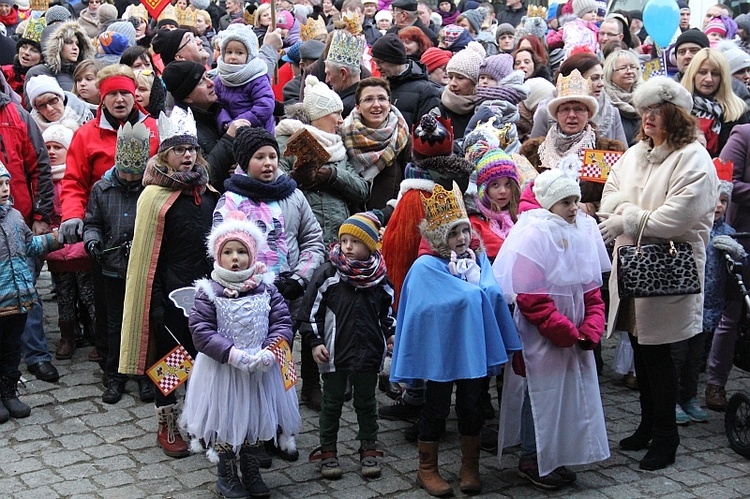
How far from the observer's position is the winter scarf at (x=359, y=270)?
5941mm

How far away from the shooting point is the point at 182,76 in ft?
23.9

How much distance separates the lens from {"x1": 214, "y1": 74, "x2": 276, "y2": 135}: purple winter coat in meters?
7.53

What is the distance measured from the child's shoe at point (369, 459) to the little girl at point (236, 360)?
0.58 metres

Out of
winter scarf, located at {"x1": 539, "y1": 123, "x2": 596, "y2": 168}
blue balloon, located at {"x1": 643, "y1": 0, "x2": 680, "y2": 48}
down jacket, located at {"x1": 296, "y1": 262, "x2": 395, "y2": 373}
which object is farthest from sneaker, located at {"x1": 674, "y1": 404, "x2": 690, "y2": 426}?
blue balloon, located at {"x1": 643, "y1": 0, "x2": 680, "y2": 48}

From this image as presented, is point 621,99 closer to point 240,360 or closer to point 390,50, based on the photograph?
point 390,50

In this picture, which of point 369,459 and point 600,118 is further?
point 600,118

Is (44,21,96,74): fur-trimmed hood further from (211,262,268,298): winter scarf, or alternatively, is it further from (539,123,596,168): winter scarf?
(211,262,268,298): winter scarf

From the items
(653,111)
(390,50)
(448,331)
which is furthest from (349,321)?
(390,50)

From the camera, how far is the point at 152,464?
629 centimetres

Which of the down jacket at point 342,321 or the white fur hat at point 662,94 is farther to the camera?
the white fur hat at point 662,94

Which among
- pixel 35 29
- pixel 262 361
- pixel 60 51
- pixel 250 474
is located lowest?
pixel 250 474

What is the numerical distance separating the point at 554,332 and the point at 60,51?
6.16m

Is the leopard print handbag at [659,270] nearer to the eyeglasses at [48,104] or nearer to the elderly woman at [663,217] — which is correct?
the elderly woman at [663,217]

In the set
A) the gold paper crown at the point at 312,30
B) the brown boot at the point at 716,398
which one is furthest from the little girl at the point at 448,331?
the gold paper crown at the point at 312,30
